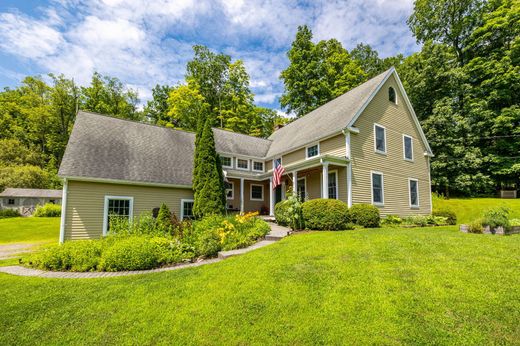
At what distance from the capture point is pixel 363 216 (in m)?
11.8

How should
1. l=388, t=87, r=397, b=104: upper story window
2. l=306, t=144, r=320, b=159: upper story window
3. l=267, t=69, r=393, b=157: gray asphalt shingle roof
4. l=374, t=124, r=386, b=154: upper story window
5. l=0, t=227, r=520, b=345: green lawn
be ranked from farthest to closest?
l=388, t=87, r=397, b=104: upper story window < l=306, t=144, r=320, b=159: upper story window < l=374, t=124, r=386, b=154: upper story window < l=267, t=69, r=393, b=157: gray asphalt shingle roof < l=0, t=227, r=520, b=345: green lawn

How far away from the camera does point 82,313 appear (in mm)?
4176

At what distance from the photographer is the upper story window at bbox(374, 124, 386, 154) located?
1497cm

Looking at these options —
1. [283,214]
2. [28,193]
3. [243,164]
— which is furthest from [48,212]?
[283,214]

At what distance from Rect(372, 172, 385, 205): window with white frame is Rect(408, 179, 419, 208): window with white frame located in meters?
2.89

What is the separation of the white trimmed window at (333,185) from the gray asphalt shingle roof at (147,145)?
2.31m

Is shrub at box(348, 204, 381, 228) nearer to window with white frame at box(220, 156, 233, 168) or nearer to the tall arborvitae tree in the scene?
the tall arborvitae tree

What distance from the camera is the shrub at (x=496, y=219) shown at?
945 centimetres

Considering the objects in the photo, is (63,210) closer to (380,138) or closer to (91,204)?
(91,204)

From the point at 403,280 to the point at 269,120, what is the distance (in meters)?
35.5

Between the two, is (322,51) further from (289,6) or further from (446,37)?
(289,6)

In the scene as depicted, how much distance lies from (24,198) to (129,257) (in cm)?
3723

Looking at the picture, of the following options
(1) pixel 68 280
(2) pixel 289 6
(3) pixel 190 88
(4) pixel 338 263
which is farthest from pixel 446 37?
(1) pixel 68 280

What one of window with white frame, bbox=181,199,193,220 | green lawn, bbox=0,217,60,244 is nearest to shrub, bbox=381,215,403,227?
window with white frame, bbox=181,199,193,220
